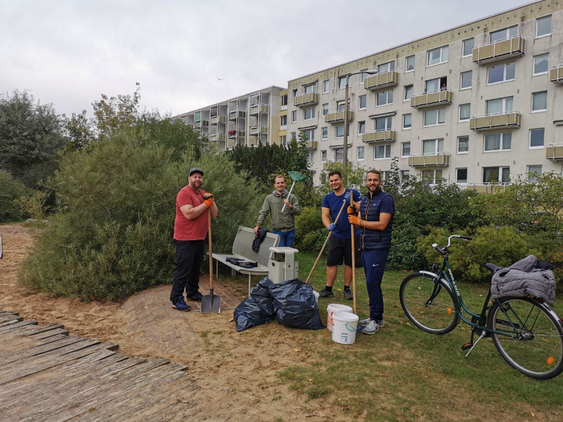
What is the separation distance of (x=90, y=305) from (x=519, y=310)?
5.97 m

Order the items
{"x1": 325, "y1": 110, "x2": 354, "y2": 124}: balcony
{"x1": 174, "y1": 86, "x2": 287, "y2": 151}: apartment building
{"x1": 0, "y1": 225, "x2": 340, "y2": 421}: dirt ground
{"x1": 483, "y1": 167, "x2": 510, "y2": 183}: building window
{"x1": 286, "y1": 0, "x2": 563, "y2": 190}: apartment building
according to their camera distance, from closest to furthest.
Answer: {"x1": 0, "y1": 225, "x2": 340, "y2": 421}: dirt ground, {"x1": 286, "y1": 0, "x2": 563, "y2": 190}: apartment building, {"x1": 483, "y1": 167, "x2": 510, "y2": 183}: building window, {"x1": 325, "y1": 110, "x2": 354, "y2": 124}: balcony, {"x1": 174, "y1": 86, "x2": 287, "y2": 151}: apartment building

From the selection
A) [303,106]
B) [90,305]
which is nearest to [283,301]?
[90,305]

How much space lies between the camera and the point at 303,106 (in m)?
43.0

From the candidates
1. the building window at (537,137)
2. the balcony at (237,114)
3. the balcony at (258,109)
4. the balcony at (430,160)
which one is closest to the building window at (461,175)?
the balcony at (430,160)

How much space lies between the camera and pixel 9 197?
1992cm

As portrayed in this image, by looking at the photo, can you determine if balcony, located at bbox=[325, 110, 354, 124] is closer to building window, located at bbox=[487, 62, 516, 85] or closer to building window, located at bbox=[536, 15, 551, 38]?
building window, located at bbox=[487, 62, 516, 85]

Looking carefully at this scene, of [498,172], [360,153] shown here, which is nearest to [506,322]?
[498,172]

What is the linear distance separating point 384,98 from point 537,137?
13184mm

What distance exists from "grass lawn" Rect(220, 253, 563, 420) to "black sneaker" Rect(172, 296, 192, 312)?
1.76 meters

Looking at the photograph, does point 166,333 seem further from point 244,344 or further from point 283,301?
point 283,301

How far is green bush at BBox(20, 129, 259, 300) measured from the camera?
6.75m

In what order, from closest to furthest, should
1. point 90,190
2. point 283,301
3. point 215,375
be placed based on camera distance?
point 215,375, point 283,301, point 90,190

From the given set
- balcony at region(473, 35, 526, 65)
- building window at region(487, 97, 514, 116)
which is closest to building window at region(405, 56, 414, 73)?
balcony at region(473, 35, 526, 65)

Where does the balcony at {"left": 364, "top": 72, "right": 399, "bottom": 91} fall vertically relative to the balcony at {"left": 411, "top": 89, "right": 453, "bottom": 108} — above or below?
above
